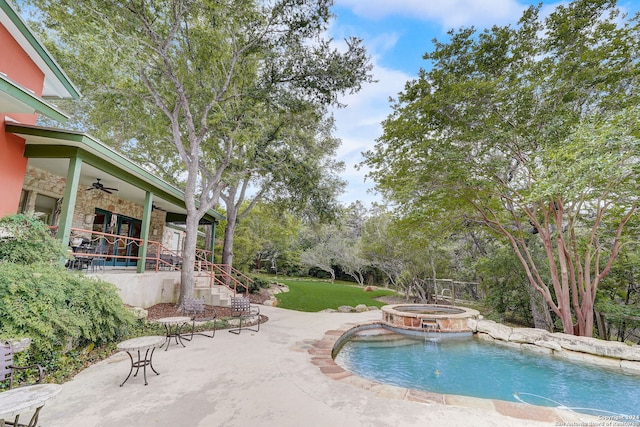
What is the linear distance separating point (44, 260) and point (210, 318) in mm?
3894

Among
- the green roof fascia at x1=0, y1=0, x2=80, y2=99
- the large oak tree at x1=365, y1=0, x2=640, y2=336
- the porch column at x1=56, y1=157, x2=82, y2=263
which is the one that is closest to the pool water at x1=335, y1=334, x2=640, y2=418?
the large oak tree at x1=365, y1=0, x2=640, y2=336

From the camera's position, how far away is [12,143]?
609 cm

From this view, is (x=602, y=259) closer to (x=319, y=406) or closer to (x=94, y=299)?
(x=319, y=406)

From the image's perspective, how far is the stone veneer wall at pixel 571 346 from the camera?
20.4 feet

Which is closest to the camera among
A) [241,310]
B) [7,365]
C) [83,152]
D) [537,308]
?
[7,365]

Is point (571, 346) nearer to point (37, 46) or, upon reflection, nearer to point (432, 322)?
point (432, 322)

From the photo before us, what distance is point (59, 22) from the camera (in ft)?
26.1

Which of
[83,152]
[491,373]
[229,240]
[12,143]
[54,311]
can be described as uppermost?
[12,143]

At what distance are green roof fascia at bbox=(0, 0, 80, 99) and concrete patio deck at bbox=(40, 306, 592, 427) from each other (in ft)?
25.4

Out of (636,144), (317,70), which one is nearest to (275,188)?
(317,70)

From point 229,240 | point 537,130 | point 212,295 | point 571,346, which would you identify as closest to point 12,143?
point 212,295

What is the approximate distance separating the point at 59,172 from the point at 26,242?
4.52 meters

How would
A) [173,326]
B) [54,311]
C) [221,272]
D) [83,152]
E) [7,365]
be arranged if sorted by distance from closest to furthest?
[7,365] < [54,311] < [83,152] < [173,326] < [221,272]

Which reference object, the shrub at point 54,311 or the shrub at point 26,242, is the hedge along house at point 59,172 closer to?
the shrub at point 26,242
